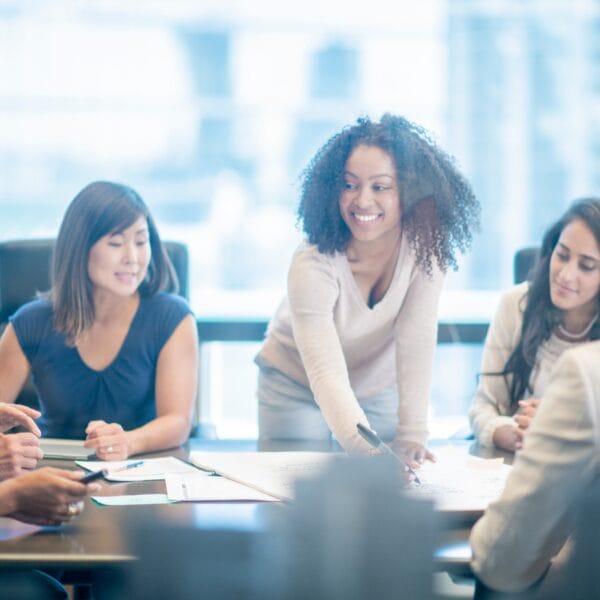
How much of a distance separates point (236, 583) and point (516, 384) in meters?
1.57

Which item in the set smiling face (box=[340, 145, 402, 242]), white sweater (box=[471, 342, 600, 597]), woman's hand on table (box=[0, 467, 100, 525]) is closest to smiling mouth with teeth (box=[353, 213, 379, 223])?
smiling face (box=[340, 145, 402, 242])

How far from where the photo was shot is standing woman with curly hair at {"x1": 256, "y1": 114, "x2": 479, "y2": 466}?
6.34 ft

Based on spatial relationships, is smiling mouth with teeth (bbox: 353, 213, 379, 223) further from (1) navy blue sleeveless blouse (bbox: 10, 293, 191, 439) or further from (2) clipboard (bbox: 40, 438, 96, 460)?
(2) clipboard (bbox: 40, 438, 96, 460)

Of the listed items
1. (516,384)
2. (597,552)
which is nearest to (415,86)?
(516,384)

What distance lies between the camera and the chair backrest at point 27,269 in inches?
95.7

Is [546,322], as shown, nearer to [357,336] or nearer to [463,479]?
[357,336]

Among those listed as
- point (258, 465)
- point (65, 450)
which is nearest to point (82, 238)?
point (65, 450)

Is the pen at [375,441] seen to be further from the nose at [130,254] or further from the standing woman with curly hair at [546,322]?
the nose at [130,254]

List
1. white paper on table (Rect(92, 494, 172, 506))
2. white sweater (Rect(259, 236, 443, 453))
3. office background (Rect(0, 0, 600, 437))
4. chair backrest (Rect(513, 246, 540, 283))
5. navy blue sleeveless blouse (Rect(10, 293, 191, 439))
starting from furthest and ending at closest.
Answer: office background (Rect(0, 0, 600, 437))
chair backrest (Rect(513, 246, 540, 283))
navy blue sleeveless blouse (Rect(10, 293, 191, 439))
white sweater (Rect(259, 236, 443, 453))
white paper on table (Rect(92, 494, 172, 506))

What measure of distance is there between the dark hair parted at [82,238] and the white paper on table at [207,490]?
2.16 ft

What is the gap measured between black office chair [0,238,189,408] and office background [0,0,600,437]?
1063 mm

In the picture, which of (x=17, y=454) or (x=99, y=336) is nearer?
(x=17, y=454)

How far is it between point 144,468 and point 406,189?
30.0 inches

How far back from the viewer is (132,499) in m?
1.44
